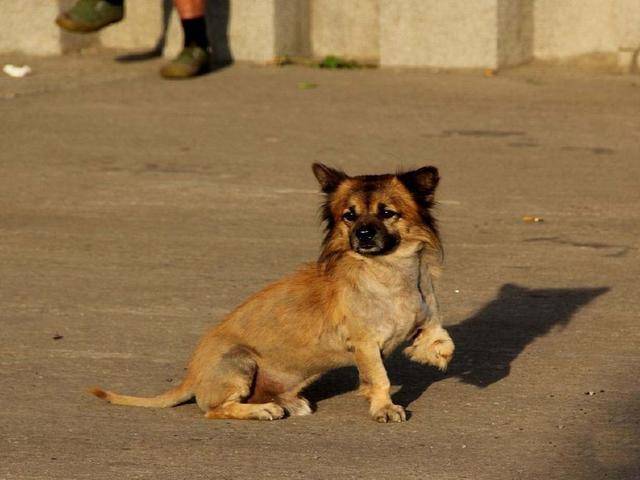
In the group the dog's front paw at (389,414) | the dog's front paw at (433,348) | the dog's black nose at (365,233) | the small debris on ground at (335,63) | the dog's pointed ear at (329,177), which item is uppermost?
the dog's pointed ear at (329,177)

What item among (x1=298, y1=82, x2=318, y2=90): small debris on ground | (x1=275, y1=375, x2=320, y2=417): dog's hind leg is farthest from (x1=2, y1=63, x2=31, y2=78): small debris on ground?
(x1=275, y1=375, x2=320, y2=417): dog's hind leg

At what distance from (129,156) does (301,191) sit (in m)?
1.88

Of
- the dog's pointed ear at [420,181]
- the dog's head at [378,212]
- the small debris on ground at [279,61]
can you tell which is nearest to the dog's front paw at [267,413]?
the dog's head at [378,212]

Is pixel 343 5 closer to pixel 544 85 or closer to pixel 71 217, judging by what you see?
pixel 544 85

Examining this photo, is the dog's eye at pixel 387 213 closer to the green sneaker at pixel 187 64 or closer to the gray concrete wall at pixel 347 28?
the green sneaker at pixel 187 64

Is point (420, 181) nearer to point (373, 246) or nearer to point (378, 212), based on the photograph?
point (378, 212)

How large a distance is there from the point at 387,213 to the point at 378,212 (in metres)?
0.06

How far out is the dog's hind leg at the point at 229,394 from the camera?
6.52 m

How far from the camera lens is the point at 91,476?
18.8ft

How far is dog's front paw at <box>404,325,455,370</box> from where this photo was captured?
654 centimetres

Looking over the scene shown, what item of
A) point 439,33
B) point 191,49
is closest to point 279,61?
point 191,49

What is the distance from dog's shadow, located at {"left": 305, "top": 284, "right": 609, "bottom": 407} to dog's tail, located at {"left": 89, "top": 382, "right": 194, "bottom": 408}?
0.61 meters

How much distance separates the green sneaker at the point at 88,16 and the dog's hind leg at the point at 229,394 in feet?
29.7

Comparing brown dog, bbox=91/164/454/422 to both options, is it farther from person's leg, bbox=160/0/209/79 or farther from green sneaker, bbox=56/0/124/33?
green sneaker, bbox=56/0/124/33
